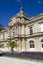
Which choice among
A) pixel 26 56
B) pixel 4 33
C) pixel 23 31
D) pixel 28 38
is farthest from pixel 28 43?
pixel 4 33

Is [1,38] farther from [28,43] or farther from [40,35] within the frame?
[40,35]

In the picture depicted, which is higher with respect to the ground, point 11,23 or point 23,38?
point 11,23

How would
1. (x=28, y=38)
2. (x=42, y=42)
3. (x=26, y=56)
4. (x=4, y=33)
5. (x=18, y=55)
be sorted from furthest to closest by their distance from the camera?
1. (x=4, y=33)
2. (x=28, y=38)
3. (x=42, y=42)
4. (x=18, y=55)
5. (x=26, y=56)

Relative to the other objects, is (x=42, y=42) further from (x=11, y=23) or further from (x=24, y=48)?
(x=11, y=23)

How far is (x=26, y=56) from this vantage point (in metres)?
A: 15.8

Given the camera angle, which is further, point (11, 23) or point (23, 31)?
point (11, 23)

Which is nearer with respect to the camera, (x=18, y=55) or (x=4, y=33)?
(x=18, y=55)

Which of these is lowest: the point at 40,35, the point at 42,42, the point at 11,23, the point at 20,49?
the point at 20,49

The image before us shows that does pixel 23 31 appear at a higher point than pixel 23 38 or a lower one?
higher

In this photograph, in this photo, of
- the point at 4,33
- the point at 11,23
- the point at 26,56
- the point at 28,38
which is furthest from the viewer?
the point at 4,33

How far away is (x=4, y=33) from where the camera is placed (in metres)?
40.0

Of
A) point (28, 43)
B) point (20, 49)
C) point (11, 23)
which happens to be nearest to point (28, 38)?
point (28, 43)

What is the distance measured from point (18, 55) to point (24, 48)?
1074 centimetres

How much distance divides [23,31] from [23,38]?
71.8 inches
